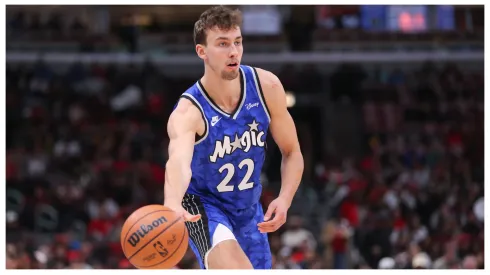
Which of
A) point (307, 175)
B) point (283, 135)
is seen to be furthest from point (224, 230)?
point (307, 175)

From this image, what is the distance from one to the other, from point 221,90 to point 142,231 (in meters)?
1.28

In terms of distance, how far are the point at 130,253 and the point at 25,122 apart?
1327 centimetres

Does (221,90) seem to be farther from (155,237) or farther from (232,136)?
(155,237)

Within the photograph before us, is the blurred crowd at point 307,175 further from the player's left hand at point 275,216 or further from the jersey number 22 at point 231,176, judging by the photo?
the player's left hand at point 275,216

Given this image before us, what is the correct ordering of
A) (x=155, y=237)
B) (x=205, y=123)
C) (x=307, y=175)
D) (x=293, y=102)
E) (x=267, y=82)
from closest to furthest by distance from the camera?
(x=155, y=237) < (x=205, y=123) < (x=267, y=82) < (x=307, y=175) < (x=293, y=102)

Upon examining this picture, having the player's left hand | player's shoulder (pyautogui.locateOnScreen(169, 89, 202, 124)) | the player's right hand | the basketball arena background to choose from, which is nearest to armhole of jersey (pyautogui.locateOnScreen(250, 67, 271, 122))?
player's shoulder (pyautogui.locateOnScreen(169, 89, 202, 124))

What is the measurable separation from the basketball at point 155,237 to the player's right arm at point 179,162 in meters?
0.10

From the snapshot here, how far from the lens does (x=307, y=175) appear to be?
768 inches

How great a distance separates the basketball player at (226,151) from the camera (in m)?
7.25

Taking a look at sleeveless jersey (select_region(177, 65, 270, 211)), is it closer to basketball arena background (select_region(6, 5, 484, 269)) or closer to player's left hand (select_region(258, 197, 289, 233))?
player's left hand (select_region(258, 197, 289, 233))

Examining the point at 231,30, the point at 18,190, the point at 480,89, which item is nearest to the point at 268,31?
the point at 480,89

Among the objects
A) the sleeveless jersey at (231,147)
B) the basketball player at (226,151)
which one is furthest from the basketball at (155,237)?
the sleeveless jersey at (231,147)

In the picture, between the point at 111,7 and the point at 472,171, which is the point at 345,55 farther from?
the point at 111,7

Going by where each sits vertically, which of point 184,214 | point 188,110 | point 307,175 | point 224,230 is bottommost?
point 307,175
